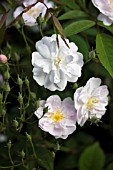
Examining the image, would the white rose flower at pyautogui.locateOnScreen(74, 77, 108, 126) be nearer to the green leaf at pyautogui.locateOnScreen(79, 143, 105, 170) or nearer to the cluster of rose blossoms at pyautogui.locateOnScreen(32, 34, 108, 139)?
the cluster of rose blossoms at pyautogui.locateOnScreen(32, 34, 108, 139)

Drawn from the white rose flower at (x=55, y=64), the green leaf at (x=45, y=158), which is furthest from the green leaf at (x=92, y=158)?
the white rose flower at (x=55, y=64)

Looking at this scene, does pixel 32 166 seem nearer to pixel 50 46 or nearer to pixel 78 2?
pixel 50 46

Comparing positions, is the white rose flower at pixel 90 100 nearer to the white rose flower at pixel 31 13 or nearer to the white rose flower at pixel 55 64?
the white rose flower at pixel 55 64

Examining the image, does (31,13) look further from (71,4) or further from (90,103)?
(90,103)

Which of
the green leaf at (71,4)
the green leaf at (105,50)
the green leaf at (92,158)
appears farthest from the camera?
the green leaf at (92,158)

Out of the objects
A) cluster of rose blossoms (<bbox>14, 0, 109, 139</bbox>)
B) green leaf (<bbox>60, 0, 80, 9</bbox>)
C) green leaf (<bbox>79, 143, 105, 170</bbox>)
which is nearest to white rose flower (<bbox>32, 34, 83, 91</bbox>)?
cluster of rose blossoms (<bbox>14, 0, 109, 139</bbox>)

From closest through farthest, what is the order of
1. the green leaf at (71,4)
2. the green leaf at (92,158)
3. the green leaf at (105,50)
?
the green leaf at (105,50), the green leaf at (71,4), the green leaf at (92,158)

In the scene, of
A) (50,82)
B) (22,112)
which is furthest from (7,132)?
(50,82)
